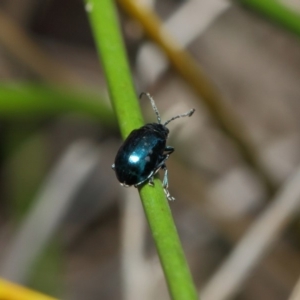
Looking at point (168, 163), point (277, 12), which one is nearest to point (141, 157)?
point (277, 12)

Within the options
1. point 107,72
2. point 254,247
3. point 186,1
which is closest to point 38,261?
point 254,247

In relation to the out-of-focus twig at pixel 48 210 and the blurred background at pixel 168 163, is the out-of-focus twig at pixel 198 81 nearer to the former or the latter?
the blurred background at pixel 168 163

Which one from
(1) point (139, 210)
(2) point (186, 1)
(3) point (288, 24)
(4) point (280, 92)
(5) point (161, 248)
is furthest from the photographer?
(4) point (280, 92)

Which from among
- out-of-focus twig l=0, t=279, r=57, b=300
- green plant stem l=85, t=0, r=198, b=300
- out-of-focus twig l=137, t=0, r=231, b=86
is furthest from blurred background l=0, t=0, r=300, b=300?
out-of-focus twig l=0, t=279, r=57, b=300

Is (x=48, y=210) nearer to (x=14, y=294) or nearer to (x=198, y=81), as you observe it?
(x=198, y=81)

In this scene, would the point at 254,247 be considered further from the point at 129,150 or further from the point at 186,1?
the point at 186,1

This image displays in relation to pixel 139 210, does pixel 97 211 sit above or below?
below

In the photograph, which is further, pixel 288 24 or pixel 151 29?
pixel 151 29
